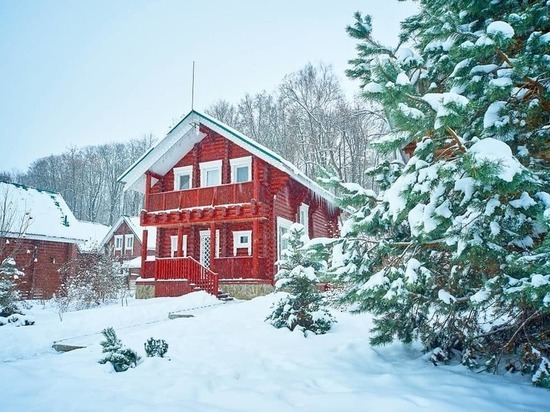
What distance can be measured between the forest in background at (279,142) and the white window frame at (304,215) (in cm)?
261

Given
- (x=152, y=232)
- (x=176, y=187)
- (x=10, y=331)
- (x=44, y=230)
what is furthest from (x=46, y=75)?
(x=10, y=331)

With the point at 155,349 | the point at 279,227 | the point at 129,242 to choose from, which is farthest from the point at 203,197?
the point at 129,242

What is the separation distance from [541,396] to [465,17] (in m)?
4.03

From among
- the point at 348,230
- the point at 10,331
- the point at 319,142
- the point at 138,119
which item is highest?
the point at 138,119

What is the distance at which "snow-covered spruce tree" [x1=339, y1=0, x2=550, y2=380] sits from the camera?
9.11 ft

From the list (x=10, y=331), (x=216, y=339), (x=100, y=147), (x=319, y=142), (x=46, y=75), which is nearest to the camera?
(x=216, y=339)

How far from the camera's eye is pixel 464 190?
3.19 meters

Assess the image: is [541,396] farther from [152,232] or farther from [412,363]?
[152,232]

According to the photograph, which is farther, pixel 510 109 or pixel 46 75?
pixel 46 75

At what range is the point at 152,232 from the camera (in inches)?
1335

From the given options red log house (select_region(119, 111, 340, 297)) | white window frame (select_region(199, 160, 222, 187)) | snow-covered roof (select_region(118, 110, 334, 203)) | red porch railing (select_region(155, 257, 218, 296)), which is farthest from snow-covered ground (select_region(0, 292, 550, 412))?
white window frame (select_region(199, 160, 222, 187))

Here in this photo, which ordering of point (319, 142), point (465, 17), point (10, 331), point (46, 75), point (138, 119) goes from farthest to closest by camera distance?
point (138, 119)
point (46, 75)
point (319, 142)
point (10, 331)
point (465, 17)

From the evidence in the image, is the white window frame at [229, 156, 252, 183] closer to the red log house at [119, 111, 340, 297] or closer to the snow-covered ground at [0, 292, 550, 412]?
the red log house at [119, 111, 340, 297]

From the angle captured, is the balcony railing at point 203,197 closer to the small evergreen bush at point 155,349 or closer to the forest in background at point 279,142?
the forest in background at point 279,142
